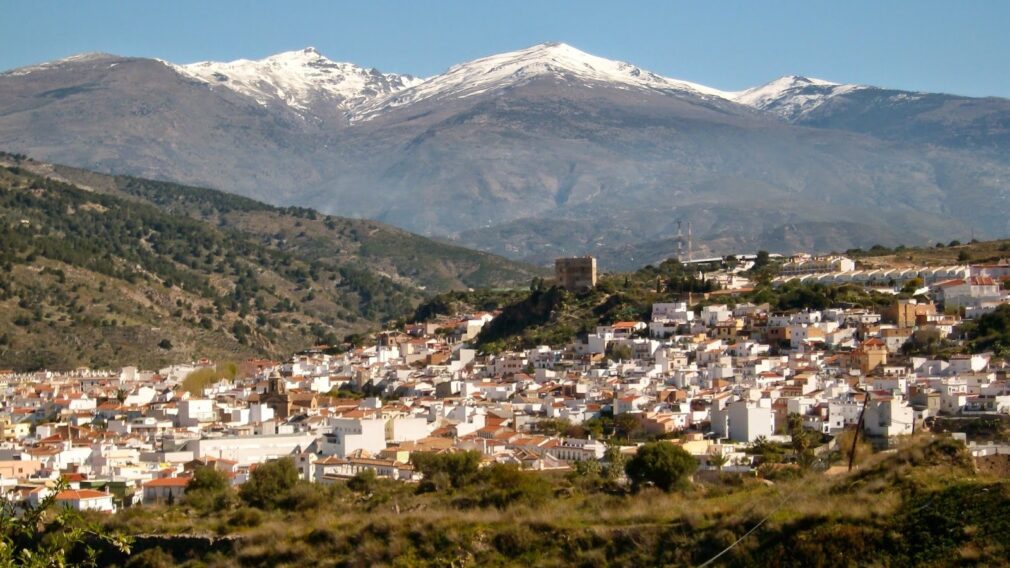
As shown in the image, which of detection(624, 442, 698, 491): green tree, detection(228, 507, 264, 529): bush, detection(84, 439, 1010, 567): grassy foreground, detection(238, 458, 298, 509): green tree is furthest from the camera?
detection(238, 458, 298, 509): green tree

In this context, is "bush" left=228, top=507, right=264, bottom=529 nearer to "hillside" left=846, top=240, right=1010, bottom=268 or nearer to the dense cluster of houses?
the dense cluster of houses

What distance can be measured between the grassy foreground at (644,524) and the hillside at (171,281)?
58355 millimetres

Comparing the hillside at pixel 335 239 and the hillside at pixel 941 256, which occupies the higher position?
the hillside at pixel 335 239

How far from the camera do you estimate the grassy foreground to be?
1708cm

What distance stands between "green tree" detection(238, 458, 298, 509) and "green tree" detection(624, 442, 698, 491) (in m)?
6.38

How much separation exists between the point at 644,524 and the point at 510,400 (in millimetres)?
30718

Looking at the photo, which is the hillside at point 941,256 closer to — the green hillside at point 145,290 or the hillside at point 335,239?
the green hillside at point 145,290

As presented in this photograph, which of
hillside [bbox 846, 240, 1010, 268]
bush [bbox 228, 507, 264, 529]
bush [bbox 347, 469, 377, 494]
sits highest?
hillside [bbox 846, 240, 1010, 268]

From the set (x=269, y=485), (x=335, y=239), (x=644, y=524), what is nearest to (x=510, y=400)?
(x=269, y=485)

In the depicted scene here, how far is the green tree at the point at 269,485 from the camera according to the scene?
96.8 ft

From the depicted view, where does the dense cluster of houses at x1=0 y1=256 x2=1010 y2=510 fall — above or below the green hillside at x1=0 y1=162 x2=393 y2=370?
below

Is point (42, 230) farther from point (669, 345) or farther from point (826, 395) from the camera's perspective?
point (826, 395)

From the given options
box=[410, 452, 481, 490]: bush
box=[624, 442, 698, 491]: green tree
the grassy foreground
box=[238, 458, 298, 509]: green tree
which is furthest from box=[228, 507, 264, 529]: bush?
box=[624, 442, 698, 491]: green tree

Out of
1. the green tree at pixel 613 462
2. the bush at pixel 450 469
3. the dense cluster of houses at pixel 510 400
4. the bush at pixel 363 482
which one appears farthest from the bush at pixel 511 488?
the dense cluster of houses at pixel 510 400
